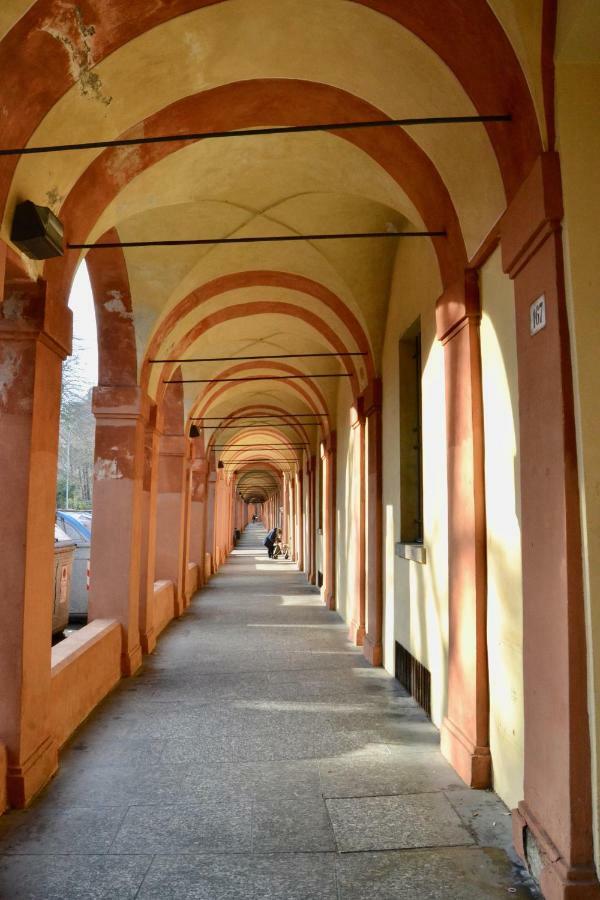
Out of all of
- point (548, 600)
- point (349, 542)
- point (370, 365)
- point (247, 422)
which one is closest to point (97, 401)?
point (370, 365)

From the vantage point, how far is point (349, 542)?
10.9m

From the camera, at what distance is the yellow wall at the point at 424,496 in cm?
552

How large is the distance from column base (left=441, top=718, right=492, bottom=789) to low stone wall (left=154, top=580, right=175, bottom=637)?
577 centimetres

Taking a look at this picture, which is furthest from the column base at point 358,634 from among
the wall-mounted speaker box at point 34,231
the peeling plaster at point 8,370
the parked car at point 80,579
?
the wall-mounted speaker box at point 34,231

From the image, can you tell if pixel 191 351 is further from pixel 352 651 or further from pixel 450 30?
pixel 450 30

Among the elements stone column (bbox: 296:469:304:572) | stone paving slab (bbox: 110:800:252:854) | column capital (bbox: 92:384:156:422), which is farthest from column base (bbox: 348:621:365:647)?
stone column (bbox: 296:469:304:572)

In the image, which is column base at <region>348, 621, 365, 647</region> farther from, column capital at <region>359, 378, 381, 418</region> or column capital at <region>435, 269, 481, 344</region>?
column capital at <region>435, 269, 481, 344</region>

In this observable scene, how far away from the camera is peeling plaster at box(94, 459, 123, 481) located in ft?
25.3

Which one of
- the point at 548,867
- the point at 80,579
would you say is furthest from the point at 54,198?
the point at 80,579

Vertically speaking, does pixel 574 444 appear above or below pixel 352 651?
above

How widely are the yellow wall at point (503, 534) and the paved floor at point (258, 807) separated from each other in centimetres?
38

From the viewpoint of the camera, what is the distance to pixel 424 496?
20.4 ft

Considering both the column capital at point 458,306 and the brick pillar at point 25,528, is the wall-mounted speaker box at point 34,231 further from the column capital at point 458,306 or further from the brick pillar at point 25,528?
the column capital at point 458,306

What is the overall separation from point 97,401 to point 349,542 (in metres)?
4.86
